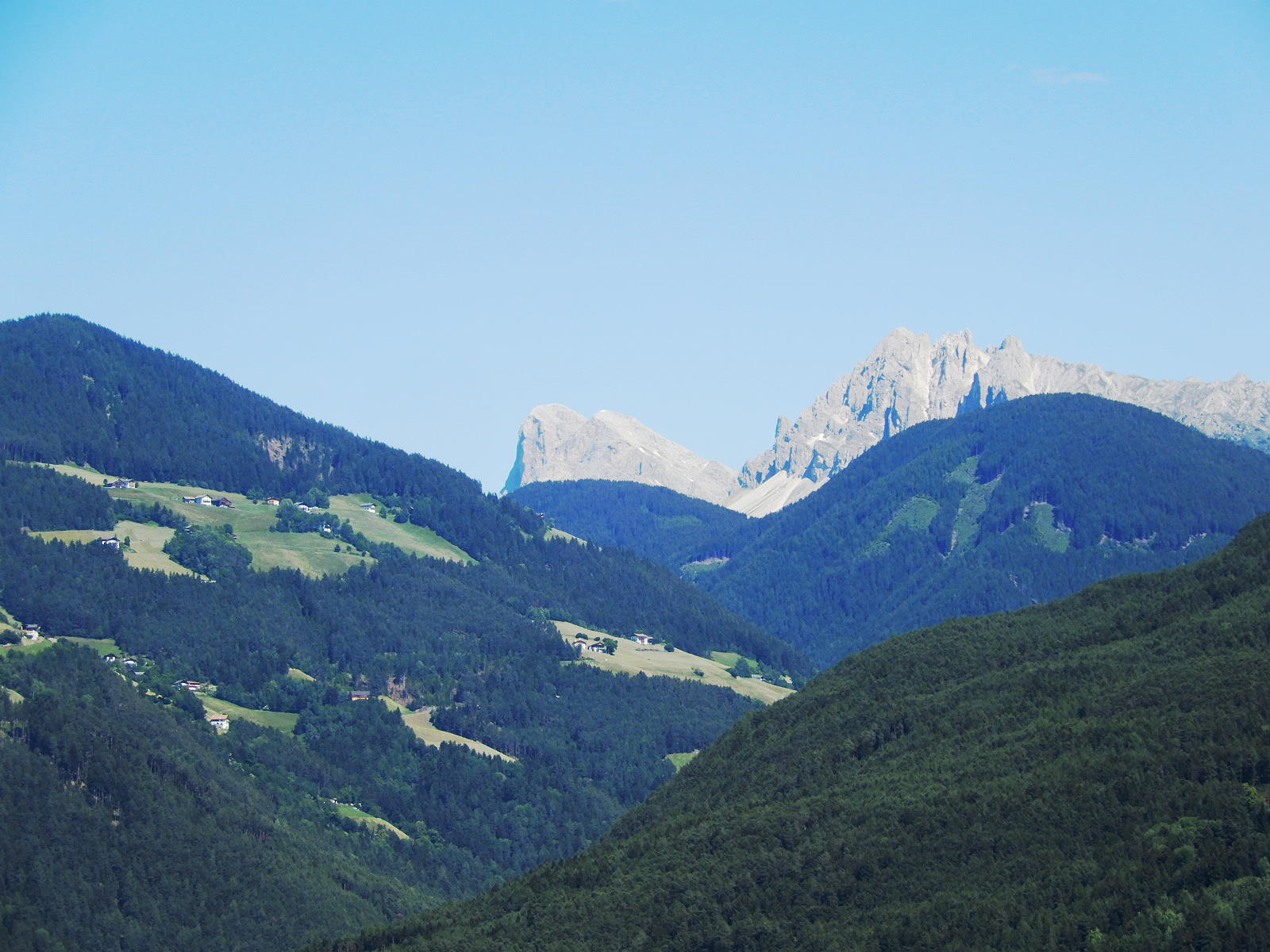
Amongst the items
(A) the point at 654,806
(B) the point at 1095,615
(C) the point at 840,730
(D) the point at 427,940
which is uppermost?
(B) the point at 1095,615

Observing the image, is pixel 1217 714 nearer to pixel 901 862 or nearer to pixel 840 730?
pixel 901 862

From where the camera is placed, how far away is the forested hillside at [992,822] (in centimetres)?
12425

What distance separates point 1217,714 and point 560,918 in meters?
57.9

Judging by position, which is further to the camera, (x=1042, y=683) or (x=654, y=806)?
(x=654, y=806)

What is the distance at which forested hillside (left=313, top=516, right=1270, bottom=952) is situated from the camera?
12425 centimetres

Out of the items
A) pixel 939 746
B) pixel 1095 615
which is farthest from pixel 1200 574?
pixel 939 746

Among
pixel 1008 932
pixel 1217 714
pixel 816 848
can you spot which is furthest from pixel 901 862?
pixel 1217 714

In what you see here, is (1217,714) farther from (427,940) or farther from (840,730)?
(427,940)

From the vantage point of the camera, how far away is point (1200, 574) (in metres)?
187

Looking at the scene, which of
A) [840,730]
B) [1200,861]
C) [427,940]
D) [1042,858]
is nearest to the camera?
[1200,861]

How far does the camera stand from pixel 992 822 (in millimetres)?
139875

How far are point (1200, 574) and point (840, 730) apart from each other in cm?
4226

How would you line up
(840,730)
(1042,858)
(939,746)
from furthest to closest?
1. (840,730)
2. (939,746)
3. (1042,858)

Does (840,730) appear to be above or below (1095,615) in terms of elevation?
below
